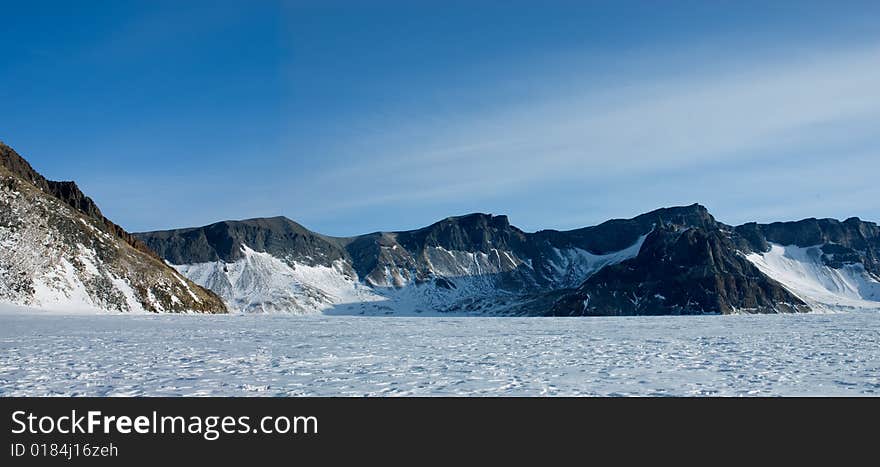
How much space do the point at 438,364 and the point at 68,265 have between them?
84729mm

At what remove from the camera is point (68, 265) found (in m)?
89.5

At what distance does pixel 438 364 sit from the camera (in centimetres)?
2264

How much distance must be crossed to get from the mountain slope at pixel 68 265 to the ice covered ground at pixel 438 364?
163 ft

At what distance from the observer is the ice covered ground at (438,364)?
58.4 ft

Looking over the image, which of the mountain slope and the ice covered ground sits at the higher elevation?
the mountain slope

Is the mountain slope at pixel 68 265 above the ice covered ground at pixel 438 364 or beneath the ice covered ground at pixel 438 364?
above

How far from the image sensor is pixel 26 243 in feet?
282

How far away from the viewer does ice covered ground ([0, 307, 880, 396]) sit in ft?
58.4

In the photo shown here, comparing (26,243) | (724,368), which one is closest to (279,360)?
(724,368)

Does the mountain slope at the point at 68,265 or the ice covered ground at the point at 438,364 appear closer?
the ice covered ground at the point at 438,364

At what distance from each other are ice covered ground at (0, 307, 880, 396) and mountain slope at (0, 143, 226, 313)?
163ft

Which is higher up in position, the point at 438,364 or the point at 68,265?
the point at 68,265

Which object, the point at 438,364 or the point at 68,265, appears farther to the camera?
the point at 68,265
